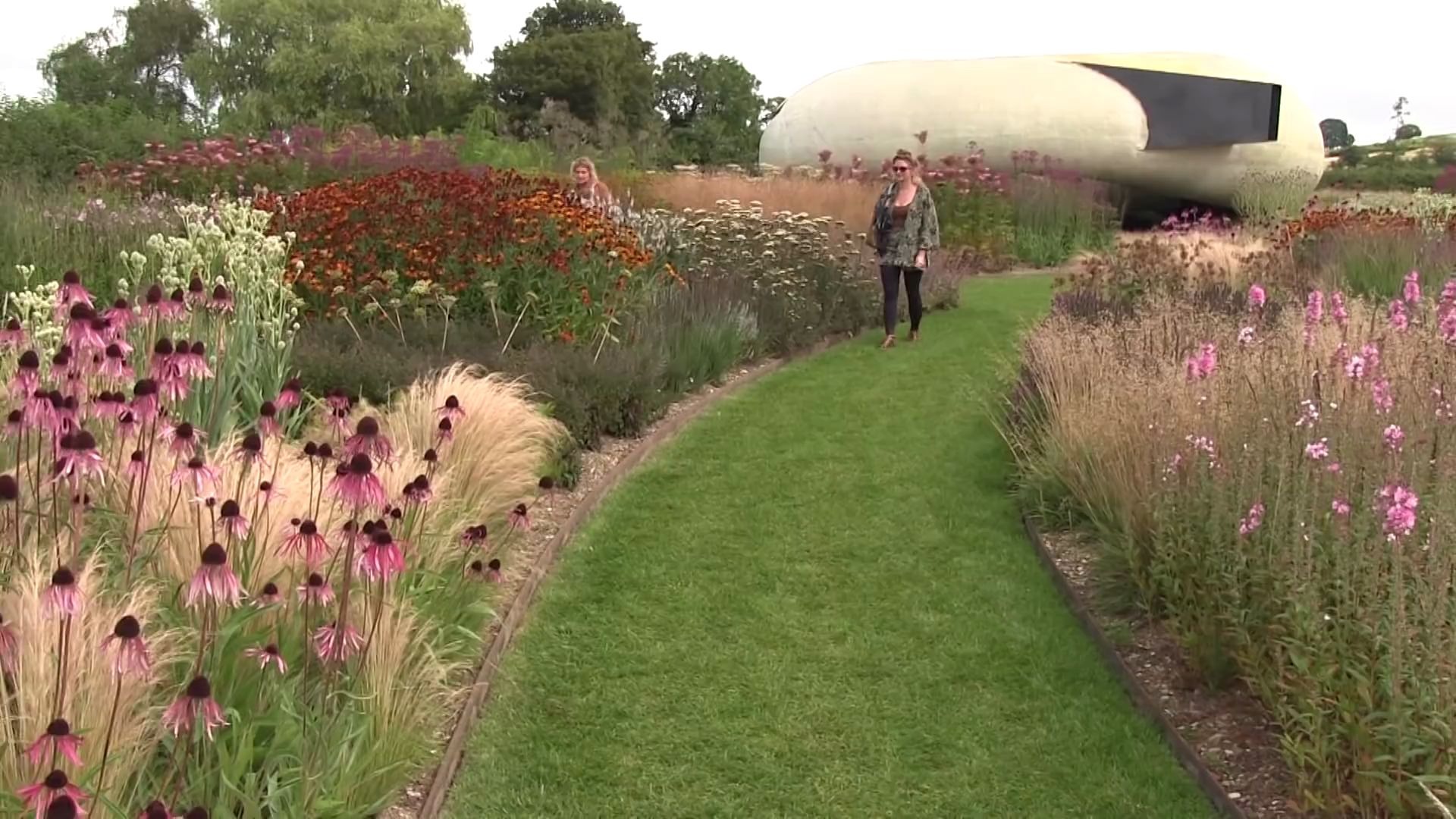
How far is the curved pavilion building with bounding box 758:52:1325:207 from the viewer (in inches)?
940

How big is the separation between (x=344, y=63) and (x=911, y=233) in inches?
1399

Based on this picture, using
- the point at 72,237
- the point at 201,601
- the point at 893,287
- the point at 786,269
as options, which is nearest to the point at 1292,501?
the point at 201,601

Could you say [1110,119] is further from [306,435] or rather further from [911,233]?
[306,435]

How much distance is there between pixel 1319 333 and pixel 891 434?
8.09ft

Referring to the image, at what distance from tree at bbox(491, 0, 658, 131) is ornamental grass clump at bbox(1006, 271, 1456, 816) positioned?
4144cm

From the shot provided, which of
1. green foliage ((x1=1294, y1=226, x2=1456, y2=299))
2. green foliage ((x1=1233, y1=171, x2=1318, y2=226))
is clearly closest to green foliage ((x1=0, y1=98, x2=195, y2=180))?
green foliage ((x1=1294, y1=226, x2=1456, y2=299))

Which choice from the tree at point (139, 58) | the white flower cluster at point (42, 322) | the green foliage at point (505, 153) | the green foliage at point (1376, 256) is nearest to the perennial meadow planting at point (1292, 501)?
the green foliage at point (1376, 256)

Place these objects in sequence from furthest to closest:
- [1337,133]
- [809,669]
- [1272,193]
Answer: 1. [1337,133]
2. [1272,193]
3. [809,669]

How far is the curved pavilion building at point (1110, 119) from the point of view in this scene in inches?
940

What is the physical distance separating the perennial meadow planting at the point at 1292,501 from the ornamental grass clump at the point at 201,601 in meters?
2.26

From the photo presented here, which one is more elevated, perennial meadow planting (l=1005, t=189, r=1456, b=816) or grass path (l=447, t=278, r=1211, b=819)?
perennial meadow planting (l=1005, t=189, r=1456, b=816)

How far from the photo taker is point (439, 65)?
1667 inches

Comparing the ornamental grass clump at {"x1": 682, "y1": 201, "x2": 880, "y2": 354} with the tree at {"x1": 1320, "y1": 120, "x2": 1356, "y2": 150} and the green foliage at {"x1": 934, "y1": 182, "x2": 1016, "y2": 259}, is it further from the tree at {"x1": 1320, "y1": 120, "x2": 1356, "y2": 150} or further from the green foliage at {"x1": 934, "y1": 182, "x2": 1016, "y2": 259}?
the tree at {"x1": 1320, "y1": 120, "x2": 1356, "y2": 150}

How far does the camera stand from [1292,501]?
Result: 371 cm
